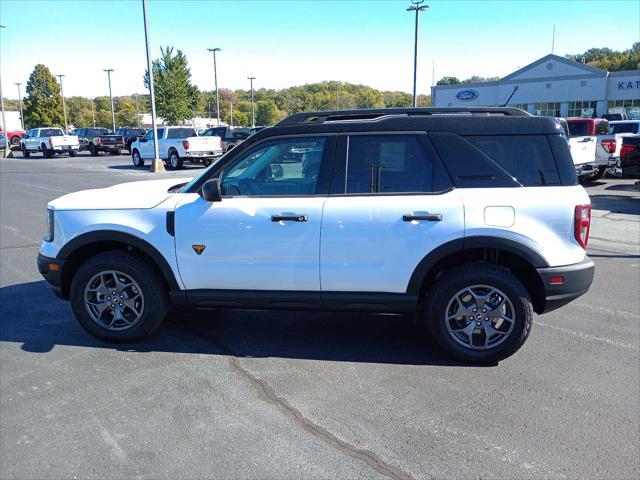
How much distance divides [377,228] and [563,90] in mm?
52992

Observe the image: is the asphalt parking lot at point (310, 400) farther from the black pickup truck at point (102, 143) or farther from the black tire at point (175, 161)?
the black pickup truck at point (102, 143)

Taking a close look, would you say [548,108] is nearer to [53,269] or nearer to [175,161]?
[175,161]

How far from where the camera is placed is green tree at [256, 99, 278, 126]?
84.6 metres

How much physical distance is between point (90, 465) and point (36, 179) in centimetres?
2026

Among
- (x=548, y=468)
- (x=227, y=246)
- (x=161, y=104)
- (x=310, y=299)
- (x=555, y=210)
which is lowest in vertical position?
(x=548, y=468)

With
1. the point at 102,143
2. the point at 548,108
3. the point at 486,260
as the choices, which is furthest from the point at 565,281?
the point at 548,108

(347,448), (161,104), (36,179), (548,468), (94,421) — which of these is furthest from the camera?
(161,104)

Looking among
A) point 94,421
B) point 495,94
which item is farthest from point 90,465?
point 495,94

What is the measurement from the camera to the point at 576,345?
464 centimetres

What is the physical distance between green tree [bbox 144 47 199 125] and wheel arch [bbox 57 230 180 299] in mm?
43641

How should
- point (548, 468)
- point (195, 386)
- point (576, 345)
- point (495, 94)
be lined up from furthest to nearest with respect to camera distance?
point (495, 94) → point (576, 345) → point (195, 386) → point (548, 468)

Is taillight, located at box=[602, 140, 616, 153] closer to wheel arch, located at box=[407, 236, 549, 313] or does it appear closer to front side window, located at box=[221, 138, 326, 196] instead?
wheel arch, located at box=[407, 236, 549, 313]

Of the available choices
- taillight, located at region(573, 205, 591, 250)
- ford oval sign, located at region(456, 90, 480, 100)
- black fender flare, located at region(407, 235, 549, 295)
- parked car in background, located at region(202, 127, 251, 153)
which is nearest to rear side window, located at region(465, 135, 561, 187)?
taillight, located at region(573, 205, 591, 250)

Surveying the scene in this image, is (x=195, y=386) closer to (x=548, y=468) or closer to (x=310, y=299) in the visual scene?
(x=310, y=299)
